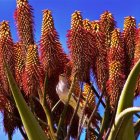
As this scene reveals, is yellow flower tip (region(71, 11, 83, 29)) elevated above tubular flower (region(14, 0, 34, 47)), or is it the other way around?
tubular flower (region(14, 0, 34, 47))

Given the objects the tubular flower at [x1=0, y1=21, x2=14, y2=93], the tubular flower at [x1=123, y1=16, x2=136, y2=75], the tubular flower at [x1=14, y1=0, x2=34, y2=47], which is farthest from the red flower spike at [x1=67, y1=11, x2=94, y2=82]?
the tubular flower at [x1=123, y1=16, x2=136, y2=75]

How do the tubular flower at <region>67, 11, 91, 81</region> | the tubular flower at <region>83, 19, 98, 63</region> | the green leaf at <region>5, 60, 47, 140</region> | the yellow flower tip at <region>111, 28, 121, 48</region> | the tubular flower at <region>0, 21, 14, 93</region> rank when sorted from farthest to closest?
1. the yellow flower tip at <region>111, 28, 121, 48</region>
2. the tubular flower at <region>0, 21, 14, 93</region>
3. the tubular flower at <region>83, 19, 98, 63</region>
4. the tubular flower at <region>67, 11, 91, 81</region>
5. the green leaf at <region>5, 60, 47, 140</region>

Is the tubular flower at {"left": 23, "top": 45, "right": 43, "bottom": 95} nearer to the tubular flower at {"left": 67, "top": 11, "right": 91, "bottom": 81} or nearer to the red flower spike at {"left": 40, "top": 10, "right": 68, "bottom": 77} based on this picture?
the red flower spike at {"left": 40, "top": 10, "right": 68, "bottom": 77}

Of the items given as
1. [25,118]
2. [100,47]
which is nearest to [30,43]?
[100,47]

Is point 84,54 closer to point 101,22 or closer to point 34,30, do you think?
point 34,30

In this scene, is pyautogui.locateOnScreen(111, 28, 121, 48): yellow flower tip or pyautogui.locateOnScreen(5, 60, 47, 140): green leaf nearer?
pyautogui.locateOnScreen(5, 60, 47, 140): green leaf

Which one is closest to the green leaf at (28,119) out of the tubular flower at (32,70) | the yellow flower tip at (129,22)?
the tubular flower at (32,70)
